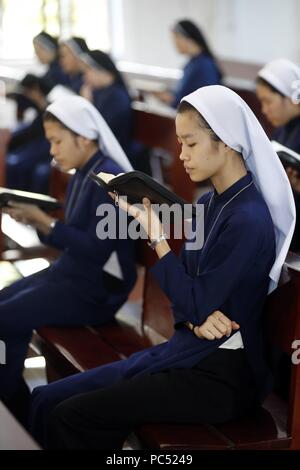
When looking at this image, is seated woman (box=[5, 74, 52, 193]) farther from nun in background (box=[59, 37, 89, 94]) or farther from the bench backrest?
the bench backrest

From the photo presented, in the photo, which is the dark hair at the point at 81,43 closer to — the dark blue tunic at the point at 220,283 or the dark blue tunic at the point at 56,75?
the dark blue tunic at the point at 56,75

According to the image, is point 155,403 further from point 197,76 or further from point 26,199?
point 197,76

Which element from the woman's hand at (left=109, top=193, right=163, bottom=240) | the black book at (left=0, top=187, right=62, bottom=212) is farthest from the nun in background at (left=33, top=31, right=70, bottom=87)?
the woman's hand at (left=109, top=193, right=163, bottom=240)

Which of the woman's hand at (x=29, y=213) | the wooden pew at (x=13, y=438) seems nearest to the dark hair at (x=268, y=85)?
the woman's hand at (x=29, y=213)

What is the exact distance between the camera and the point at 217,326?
109 inches

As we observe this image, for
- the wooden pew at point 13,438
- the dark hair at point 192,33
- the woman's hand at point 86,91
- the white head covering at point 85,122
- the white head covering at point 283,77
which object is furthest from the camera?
the dark hair at point 192,33

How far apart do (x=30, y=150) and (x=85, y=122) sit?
3554mm

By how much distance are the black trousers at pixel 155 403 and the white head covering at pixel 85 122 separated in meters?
1.32

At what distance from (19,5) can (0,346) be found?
8885 millimetres

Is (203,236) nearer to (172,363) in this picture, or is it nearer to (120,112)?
(172,363)

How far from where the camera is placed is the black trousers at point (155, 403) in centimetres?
283

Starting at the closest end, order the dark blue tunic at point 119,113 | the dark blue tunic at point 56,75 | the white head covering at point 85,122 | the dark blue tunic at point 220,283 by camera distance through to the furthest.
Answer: the dark blue tunic at point 220,283 → the white head covering at point 85,122 → the dark blue tunic at point 119,113 → the dark blue tunic at point 56,75

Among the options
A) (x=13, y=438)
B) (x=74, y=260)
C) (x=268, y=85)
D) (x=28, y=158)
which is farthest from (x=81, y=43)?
(x=13, y=438)

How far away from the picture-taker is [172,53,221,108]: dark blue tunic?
775cm
